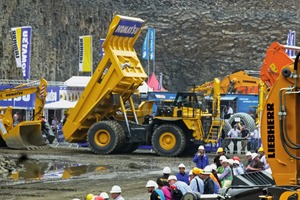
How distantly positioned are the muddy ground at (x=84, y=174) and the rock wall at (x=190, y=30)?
27157 millimetres

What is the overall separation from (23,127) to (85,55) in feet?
56.3

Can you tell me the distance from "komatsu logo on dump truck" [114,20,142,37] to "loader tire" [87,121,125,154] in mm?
3056

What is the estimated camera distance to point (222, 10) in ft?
249

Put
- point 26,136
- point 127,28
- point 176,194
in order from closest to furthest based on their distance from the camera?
point 176,194
point 127,28
point 26,136

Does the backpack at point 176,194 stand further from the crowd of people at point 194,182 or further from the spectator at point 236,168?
the spectator at point 236,168

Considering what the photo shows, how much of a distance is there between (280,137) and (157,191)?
4.15 m

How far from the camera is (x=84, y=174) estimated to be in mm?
25406

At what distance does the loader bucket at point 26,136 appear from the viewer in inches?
1303

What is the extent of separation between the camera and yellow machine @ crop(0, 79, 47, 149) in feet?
109

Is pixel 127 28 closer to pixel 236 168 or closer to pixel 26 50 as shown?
pixel 26 50

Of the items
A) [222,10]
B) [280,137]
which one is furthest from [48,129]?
[222,10]

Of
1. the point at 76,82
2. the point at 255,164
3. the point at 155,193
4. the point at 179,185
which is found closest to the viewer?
the point at 155,193

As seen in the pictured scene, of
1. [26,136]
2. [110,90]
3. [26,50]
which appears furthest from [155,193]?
[26,50]

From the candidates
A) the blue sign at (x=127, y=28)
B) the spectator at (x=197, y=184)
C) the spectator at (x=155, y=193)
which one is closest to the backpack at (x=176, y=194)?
the spectator at (x=155, y=193)
